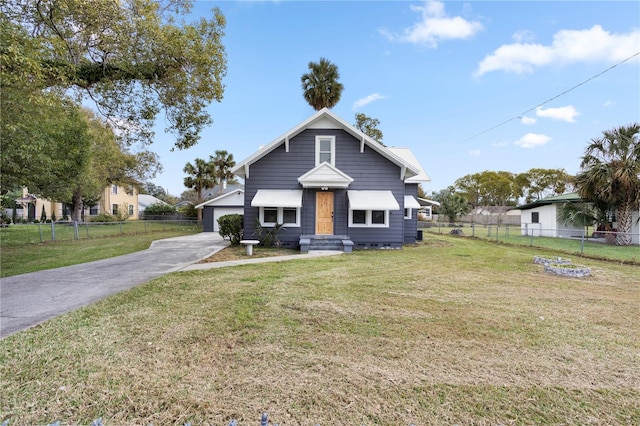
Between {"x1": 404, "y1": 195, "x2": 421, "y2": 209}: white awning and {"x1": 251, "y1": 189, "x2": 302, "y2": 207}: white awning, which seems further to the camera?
{"x1": 404, "y1": 195, "x2": 421, "y2": 209}: white awning

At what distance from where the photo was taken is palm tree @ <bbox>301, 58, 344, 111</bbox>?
22.8m

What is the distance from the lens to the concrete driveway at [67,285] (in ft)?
16.5

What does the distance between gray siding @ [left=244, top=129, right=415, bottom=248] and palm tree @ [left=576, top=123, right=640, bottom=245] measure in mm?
11319

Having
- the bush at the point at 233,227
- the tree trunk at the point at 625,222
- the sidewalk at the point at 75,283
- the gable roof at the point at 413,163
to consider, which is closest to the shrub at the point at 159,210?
the bush at the point at 233,227

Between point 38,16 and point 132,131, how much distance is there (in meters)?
3.51

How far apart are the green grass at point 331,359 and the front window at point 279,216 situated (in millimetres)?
7515

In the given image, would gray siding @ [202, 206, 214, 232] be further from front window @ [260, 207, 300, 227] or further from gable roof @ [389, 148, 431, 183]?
gable roof @ [389, 148, 431, 183]

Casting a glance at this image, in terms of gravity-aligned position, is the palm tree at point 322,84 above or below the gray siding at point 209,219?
above

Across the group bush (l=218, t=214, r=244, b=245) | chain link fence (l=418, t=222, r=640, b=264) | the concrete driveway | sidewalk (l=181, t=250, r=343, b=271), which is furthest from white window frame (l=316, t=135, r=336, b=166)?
chain link fence (l=418, t=222, r=640, b=264)

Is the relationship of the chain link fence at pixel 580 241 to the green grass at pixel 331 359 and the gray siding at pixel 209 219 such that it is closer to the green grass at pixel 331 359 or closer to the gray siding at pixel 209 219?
the green grass at pixel 331 359

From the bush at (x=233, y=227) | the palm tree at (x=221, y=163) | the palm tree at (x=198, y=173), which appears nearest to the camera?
the bush at (x=233, y=227)

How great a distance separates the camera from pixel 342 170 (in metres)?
14.3

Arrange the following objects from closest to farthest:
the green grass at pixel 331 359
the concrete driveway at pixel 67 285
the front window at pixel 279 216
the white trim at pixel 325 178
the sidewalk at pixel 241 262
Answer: the green grass at pixel 331 359
the concrete driveway at pixel 67 285
the sidewalk at pixel 241 262
the white trim at pixel 325 178
the front window at pixel 279 216

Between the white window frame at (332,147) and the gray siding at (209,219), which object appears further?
the gray siding at (209,219)
